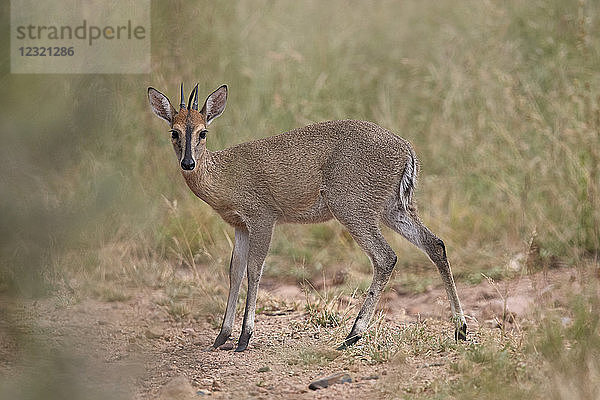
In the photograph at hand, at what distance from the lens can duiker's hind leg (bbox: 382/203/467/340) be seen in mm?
5773

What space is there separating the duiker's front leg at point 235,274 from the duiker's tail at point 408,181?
1178 millimetres

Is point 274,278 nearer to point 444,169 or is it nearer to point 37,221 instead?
point 444,169

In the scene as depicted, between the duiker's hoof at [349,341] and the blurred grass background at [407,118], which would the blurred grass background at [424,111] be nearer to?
the blurred grass background at [407,118]

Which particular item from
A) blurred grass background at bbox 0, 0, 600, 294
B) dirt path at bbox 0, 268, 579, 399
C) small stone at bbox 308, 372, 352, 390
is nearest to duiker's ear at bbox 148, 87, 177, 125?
blurred grass background at bbox 0, 0, 600, 294

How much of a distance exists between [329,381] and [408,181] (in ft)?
5.41

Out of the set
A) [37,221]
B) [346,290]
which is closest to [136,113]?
[346,290]

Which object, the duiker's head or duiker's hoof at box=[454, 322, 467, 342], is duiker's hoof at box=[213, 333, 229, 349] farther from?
duiker's hoof at box=[454, 322, 467, 342]

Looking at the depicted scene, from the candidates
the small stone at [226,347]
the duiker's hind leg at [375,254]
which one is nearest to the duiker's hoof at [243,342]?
the small stone at [226,347]

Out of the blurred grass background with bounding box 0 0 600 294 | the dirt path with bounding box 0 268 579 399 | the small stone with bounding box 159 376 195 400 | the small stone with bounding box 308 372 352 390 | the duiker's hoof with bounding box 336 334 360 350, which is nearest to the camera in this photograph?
the dirt path with bounding box 0 268 579 399

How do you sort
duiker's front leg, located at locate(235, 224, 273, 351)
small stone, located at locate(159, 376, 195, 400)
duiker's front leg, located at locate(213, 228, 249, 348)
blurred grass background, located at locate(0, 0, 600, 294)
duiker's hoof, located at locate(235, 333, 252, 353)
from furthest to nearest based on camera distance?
1. blurred grass background, located at locate(0, 0, 600, 294)
2. duiker's front leg, located at locate(213, 228, 249, 348)
3. duiker's front leg, located at locate(235, 224, 273, 351)
4. duiker's hoof, located at locate(235, 333, 252, 353)
5. small stone, located at locate(159, 376, 195, 400)

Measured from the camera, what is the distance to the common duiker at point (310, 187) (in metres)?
5.79

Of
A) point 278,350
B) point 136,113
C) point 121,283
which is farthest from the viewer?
point 136,113

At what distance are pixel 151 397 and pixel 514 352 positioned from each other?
218 cm

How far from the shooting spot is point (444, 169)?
9469mm
